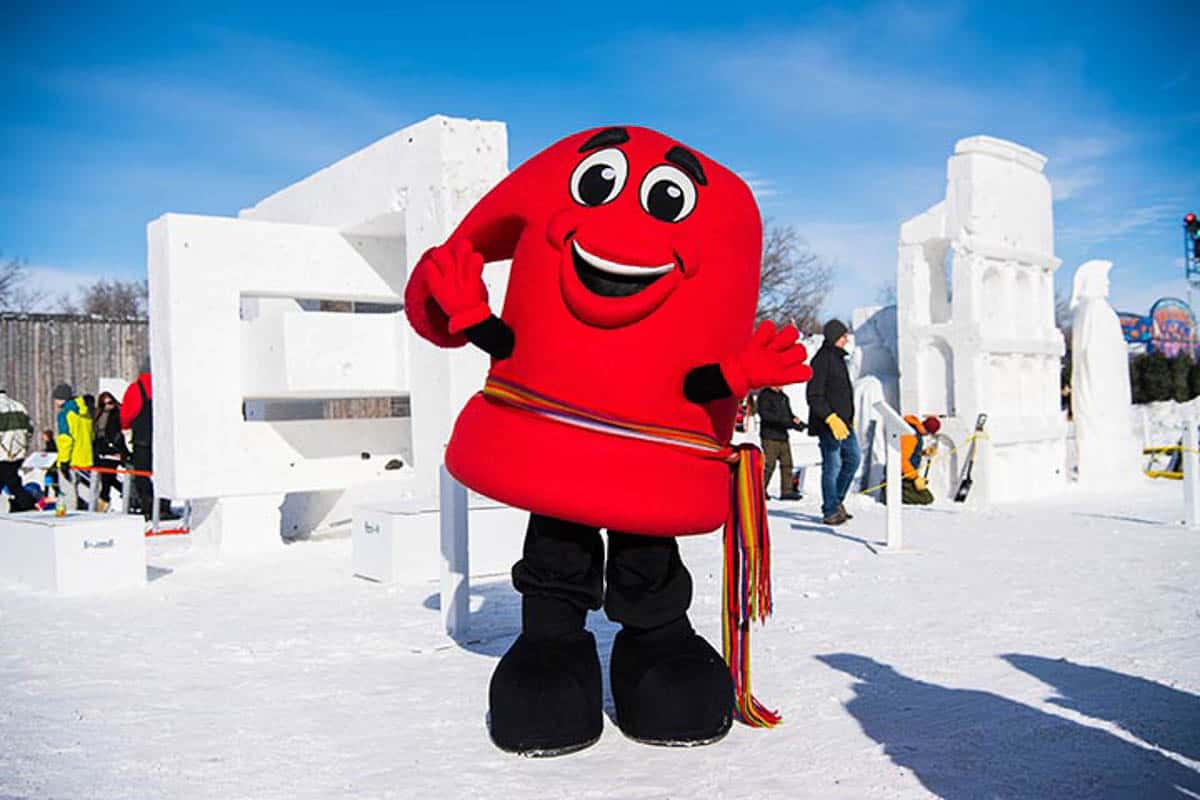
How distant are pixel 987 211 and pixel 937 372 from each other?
1812 millimetres

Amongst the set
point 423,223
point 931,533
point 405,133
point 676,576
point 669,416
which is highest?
point 405,133

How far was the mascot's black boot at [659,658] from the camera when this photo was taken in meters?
3.29

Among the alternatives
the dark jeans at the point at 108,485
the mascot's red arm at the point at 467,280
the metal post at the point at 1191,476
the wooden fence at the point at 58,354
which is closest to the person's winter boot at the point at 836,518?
the metal post at the point at 1191,476

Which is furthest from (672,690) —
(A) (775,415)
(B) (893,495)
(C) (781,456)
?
(C) (781,456)

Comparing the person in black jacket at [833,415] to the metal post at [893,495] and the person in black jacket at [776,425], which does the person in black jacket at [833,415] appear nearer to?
the metal post at [893,495]

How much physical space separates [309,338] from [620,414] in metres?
5.76

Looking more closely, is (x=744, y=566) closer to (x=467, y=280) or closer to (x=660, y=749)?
(x=660, y=749)

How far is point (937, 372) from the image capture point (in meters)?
11.8

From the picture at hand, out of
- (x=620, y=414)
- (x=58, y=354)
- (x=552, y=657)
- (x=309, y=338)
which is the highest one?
(x=58, y=354)

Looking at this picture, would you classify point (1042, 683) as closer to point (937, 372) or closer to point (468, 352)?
point (468, 352)

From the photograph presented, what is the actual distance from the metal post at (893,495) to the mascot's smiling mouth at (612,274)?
4392 mm

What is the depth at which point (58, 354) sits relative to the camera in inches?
766

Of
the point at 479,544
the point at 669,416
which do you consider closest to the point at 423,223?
the point at 479,544

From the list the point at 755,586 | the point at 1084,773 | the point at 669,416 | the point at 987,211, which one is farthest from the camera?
the point at 987,211
